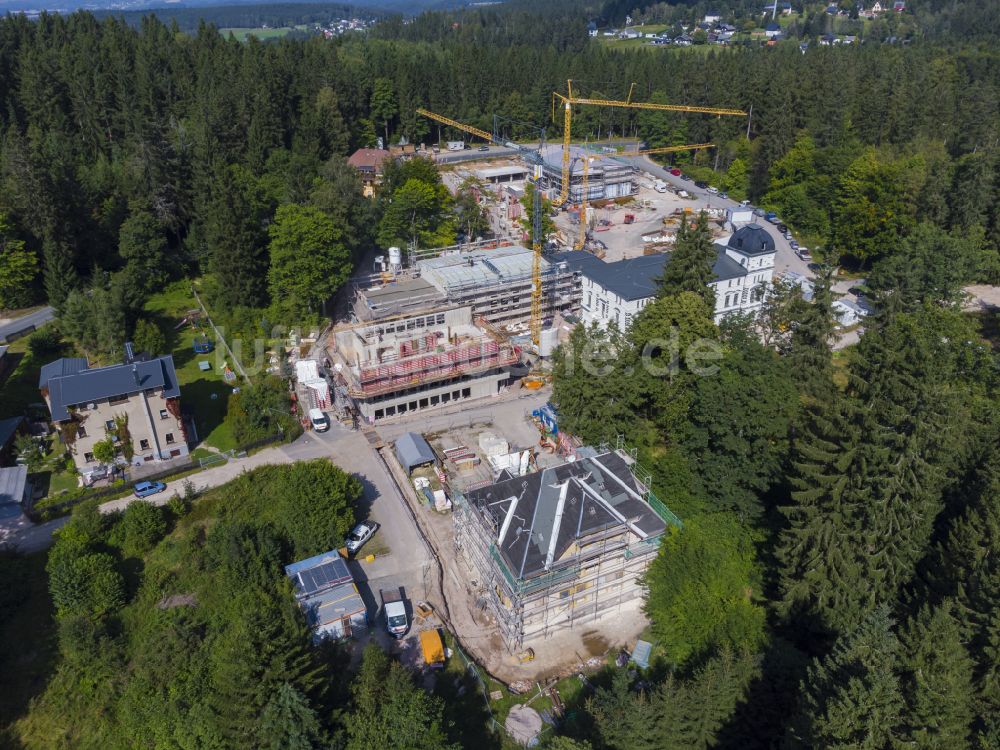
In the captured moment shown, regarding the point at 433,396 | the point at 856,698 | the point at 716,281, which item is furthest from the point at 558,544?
the point at 716,281

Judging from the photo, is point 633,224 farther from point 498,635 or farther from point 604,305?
point 498,635

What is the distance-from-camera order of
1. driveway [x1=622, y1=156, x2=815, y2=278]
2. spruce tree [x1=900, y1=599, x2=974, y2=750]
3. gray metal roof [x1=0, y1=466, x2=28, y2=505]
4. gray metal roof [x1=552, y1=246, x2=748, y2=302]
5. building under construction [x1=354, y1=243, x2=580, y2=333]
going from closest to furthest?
spruce tree [x1=900, y1=599, x2=974, y2=750] < gray metal roof [x1=0, y1=466, x2=28, y2=505] < gray metal roof [x1=552, y1=246, x2=748, y2=302] < building under construction [x1=354, y1=243, x2=580, y2=333] < driveway [x1=622, y1=156, x2=815, y2=278]

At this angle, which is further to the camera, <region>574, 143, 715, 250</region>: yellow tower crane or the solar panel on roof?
<region>574, 143, 715, 250</region>: yellow tower crane

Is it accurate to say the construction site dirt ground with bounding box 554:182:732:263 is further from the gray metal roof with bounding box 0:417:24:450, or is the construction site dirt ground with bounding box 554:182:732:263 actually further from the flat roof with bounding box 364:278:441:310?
the gray metal roof with bounding box 0:417:24:450

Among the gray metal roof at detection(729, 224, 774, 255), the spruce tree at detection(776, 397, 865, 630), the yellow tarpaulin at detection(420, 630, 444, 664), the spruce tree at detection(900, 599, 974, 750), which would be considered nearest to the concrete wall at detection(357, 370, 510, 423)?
the yellow tarpaulin at detection(420, 630, 444, 664)

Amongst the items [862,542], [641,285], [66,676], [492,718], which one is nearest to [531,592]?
[492,718]

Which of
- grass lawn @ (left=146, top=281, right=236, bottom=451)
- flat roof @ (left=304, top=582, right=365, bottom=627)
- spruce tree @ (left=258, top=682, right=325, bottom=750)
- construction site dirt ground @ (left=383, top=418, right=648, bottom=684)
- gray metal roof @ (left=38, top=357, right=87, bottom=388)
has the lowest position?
construction site dirt ground @ (left=383, top=418, right=648, bottom=684)
